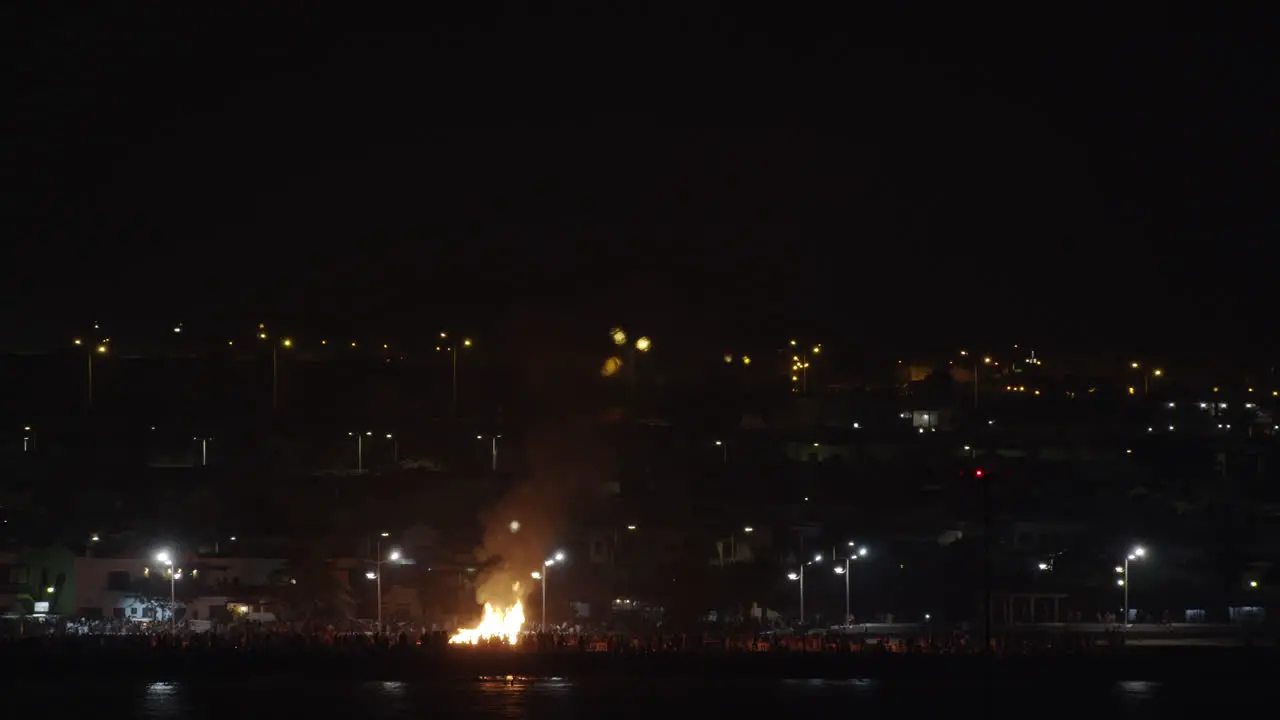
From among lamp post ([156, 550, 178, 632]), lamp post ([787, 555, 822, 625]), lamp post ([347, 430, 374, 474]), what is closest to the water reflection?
lamp post ([156, 550, 178, 632])

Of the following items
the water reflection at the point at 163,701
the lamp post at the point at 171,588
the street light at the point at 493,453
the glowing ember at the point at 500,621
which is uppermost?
the street light at the point at 493,453

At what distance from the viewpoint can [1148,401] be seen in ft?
399

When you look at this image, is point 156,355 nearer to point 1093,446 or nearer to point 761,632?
point 1093,446

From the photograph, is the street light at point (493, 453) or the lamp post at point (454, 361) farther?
the lamp post at point (454, 361)

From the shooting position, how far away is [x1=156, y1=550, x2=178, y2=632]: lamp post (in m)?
59.6

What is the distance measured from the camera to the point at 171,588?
65812mm

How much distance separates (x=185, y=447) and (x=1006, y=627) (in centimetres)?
6063

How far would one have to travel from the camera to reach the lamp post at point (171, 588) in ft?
196

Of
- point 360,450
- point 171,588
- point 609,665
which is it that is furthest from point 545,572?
point 360,450

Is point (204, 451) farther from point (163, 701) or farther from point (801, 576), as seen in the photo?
point (163, 701)

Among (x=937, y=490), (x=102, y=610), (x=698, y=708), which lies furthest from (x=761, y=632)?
(x=937, y=490)

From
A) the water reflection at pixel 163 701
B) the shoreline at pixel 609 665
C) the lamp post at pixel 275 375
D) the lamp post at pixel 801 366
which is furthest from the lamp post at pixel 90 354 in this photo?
the water reflection at pixel 163 701

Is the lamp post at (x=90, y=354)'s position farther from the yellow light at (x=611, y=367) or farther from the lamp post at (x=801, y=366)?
the lamp post at (x=801, y=366)

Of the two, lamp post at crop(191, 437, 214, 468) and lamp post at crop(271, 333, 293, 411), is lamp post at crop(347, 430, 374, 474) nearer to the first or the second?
lamp post at crop(191, 437, 214, 468)
